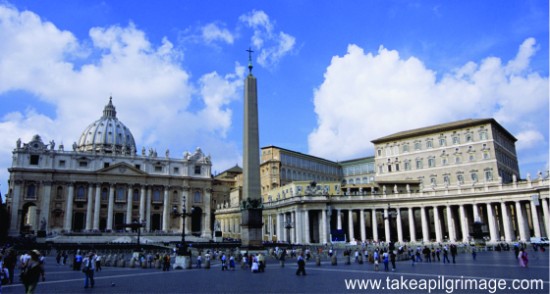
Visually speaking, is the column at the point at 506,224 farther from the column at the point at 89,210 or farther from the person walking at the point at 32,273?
the column at the point at 89,210

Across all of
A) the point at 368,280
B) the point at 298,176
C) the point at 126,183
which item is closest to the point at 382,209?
the point at 298,176

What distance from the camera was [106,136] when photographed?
105 meters

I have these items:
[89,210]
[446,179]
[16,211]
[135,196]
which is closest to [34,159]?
[16,211]

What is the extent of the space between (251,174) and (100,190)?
55.8 m

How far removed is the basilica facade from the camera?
2766 inches

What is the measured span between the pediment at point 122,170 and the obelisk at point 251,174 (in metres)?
53.4

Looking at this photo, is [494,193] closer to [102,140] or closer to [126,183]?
[126,183]

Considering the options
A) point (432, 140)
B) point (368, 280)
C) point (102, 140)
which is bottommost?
point (368, 280)

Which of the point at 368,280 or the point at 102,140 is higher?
the point at 102,140

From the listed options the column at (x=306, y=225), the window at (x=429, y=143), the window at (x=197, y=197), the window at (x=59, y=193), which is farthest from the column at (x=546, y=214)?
the window at (x=59, y=193)

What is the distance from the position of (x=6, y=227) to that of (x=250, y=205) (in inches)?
2639

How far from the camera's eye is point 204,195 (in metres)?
83.2

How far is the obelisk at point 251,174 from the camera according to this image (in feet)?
89.7

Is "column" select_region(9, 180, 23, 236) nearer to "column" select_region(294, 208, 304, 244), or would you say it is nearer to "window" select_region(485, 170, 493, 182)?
"column" select_region(294, 208, 304, 244)
